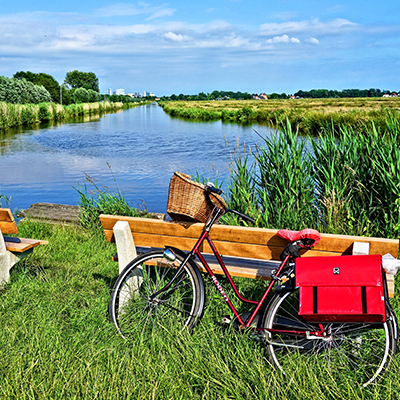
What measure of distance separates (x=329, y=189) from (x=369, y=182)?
0.48 metres

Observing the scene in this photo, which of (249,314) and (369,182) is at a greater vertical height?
(369,182)

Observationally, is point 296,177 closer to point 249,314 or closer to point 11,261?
point 249,314

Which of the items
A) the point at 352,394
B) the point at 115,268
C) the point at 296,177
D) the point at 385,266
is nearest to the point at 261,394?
the point at 352,394

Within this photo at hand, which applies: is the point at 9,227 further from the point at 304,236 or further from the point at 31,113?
the point at 31,113

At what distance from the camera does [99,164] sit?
1658 cm

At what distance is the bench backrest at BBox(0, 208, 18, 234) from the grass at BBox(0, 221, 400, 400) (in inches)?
25.6

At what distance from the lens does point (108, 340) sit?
108 inches

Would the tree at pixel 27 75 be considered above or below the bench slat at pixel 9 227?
above

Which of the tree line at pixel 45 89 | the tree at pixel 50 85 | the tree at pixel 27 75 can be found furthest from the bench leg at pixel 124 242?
the tree at pixel 27 75

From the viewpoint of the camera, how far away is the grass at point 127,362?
2.22 meters

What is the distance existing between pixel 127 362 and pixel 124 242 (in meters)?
0.98

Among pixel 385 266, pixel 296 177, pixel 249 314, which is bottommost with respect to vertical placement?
pixel 249 314

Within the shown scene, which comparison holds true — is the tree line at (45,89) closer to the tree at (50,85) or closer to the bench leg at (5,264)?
the tree at (50,85)

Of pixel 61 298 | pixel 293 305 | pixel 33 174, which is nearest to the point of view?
pixel 293 305
